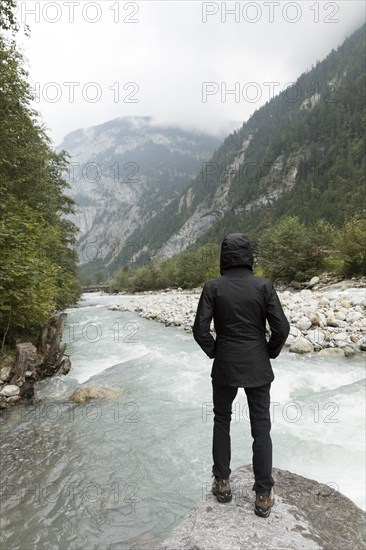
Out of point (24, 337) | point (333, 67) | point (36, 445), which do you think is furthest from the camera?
point (333, 67)

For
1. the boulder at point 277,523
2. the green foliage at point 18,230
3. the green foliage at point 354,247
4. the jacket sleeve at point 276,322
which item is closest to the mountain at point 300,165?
the green foliage at point 354,247

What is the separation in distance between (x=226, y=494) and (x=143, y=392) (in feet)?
20.9

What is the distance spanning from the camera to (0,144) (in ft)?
33.5

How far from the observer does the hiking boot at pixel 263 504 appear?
3191 millimetres

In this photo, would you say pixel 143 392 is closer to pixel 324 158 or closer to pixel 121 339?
pixel 121 339

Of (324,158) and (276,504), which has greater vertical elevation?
(324,158)

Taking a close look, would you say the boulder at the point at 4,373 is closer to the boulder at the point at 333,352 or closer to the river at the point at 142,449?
the river at the point at 142,449

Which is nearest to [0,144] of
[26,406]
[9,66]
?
[9,66]

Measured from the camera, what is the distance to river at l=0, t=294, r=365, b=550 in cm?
438

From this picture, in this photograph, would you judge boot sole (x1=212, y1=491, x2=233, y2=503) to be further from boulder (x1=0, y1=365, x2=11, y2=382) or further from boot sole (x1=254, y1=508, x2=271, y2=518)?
boulder (x1=0, y1=365, x2=11, y2=382)

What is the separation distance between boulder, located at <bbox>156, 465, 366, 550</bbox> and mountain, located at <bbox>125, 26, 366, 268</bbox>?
3201 inches

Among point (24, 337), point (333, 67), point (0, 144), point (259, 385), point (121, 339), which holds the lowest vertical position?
point (121, 339)

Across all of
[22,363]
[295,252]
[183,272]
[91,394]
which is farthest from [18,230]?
[183,272]

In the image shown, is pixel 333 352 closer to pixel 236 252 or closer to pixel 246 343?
pixel 246 343
